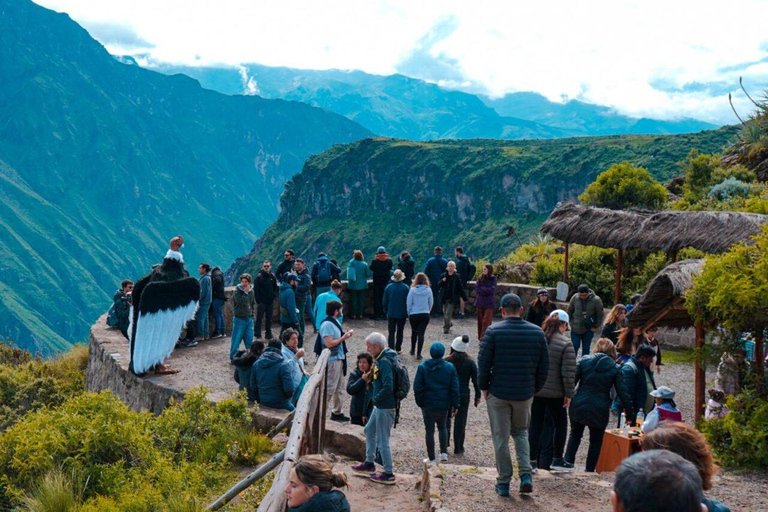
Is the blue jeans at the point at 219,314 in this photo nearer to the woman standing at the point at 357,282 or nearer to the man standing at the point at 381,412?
the woman standing at the point at 357,282

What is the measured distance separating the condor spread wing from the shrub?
1639cm

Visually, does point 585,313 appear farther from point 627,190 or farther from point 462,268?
point 627,190

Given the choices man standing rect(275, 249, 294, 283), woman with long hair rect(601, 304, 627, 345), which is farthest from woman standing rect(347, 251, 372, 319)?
woman with long hair rect(601, 304, 627, 345)

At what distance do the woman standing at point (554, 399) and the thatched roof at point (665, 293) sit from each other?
1.75 meters

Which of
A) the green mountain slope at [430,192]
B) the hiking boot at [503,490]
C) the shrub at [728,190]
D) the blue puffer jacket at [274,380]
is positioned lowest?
the hiking boot at [503,490]

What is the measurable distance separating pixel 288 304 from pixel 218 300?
219cm

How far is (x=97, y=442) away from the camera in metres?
6.87

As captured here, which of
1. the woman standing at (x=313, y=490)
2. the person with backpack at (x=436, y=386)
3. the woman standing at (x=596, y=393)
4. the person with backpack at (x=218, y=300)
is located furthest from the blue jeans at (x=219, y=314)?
the woman standing at (x=313, y=490)

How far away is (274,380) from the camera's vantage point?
8.42m

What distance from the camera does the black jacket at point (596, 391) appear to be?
702cm

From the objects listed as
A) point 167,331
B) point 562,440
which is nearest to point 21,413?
point 167,331

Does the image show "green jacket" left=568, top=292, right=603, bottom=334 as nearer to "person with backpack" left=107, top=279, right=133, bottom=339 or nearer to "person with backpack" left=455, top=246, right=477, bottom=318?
"person with backpack" left=455, top=246, right=477, bottom=318

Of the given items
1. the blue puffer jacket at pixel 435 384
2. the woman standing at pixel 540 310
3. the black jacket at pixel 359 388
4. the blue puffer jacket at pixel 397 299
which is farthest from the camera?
the blue puffer jacket at pixel 397 299

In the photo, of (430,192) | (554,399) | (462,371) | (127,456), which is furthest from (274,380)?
(430,192)
